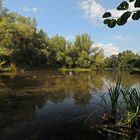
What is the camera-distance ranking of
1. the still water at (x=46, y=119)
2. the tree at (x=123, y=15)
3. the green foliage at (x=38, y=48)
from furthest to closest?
the green foliage at (x=38, y=48)
the still water at (x=46, y=119)
the tree at (x=123, y=15)

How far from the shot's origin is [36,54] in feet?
222

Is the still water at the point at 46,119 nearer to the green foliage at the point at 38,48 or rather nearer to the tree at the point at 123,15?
the tree at the point at 123,15

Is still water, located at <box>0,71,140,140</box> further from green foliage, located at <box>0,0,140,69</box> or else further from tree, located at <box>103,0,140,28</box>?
green foliage, located at <box>0,0,140,69</box>

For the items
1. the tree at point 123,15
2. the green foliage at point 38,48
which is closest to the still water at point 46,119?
the tree at point 123,15

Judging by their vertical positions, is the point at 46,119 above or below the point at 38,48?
below

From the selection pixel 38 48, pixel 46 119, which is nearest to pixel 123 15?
pixel 46 119

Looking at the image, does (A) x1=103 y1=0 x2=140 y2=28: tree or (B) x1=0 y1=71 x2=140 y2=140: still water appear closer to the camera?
(A) x1=103 y1=0 x2=140 y2=28: tree

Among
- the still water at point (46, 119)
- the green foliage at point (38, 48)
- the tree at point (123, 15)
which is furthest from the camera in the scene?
the green foliage at point (38, 48)

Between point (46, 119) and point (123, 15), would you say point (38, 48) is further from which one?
point (123, 15)

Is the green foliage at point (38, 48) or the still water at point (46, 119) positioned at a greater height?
the green foliage at point (38, 48)

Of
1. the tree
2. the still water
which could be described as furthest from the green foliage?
the tree

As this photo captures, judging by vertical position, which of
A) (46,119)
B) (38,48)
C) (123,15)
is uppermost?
A: (38,48)

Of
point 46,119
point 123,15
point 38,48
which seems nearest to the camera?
point 123,15

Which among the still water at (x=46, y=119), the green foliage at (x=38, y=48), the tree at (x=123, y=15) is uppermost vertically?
the green foliage at (x=38, y=48)
